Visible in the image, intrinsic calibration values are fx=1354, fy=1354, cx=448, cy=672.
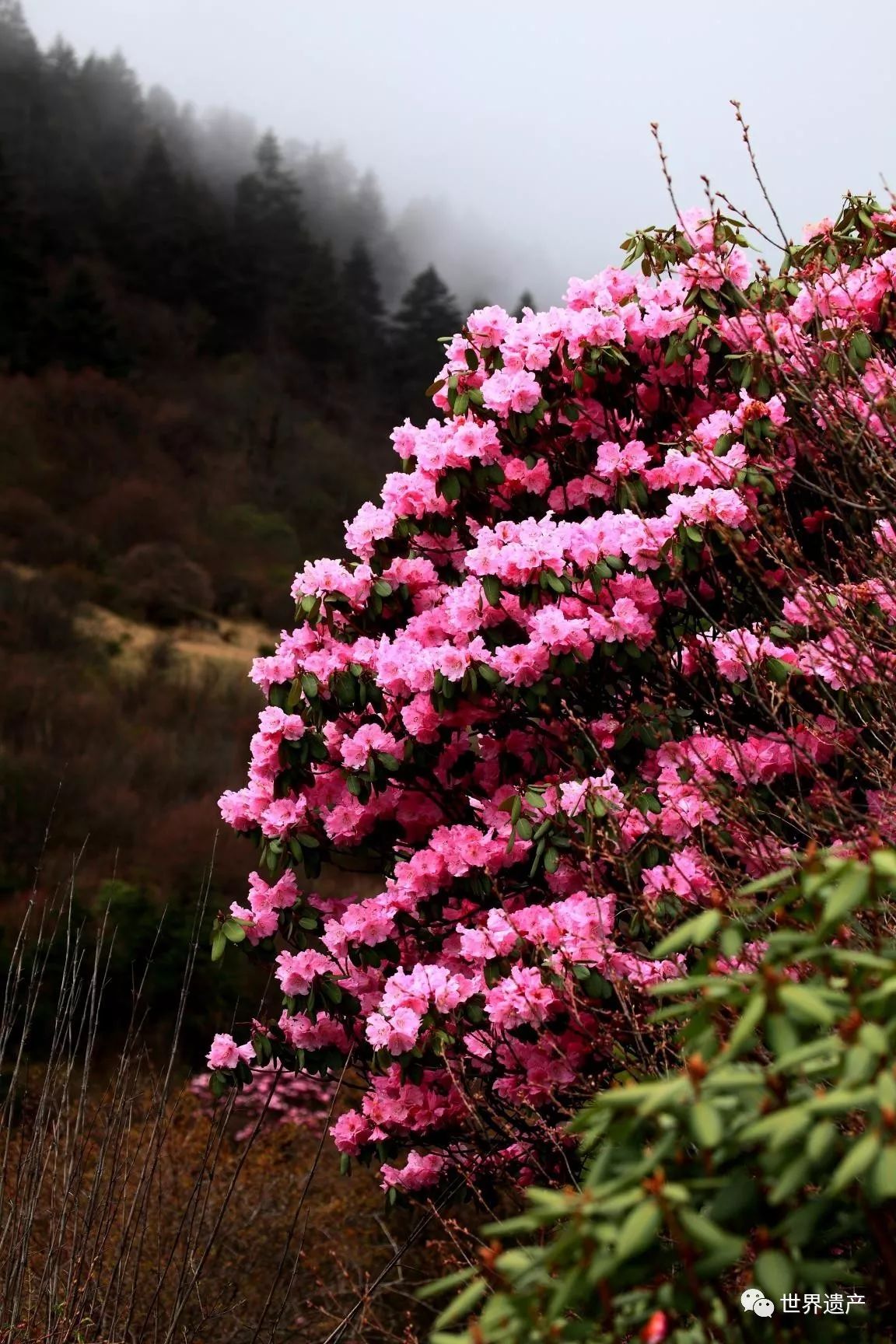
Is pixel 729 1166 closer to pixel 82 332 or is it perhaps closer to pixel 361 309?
pixel 82 332

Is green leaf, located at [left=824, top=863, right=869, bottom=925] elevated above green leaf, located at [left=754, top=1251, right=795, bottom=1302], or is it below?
above

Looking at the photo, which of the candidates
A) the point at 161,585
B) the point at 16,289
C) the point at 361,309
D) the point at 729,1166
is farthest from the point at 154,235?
the point at 729,1166

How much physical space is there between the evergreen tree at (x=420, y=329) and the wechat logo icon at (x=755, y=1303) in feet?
121

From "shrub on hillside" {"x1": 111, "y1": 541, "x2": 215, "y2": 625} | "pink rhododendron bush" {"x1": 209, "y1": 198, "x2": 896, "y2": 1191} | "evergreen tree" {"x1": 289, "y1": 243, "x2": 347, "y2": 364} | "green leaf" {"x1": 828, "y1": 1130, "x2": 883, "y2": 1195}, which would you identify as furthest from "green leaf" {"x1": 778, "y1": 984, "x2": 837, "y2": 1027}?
"evergreen tree" {"x1": 289, "y1": 243, "x2": 347, "y2": 364}

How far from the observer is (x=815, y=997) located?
1485mm

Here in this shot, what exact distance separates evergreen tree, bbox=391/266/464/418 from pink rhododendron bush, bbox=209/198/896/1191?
34189 millimetres

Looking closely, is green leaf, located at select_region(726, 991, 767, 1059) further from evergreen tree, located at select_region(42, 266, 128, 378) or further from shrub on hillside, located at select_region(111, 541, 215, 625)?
evergreen tree, located at select_region(42, 266, 128, 378)

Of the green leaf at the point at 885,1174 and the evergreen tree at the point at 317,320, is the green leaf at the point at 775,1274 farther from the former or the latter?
the evergreen tree at the point at 317,320

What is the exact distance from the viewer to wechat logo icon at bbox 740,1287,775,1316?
209cm

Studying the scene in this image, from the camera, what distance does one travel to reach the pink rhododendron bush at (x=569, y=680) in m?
3.48

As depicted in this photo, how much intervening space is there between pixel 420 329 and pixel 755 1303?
38.7 metres

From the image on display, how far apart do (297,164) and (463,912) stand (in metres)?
56.3

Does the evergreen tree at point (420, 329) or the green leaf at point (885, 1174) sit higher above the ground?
the evergreen tree at point (420, 329)

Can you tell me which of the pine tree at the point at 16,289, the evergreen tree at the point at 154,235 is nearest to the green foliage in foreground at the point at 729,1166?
the pine tree at the point at 16,289
